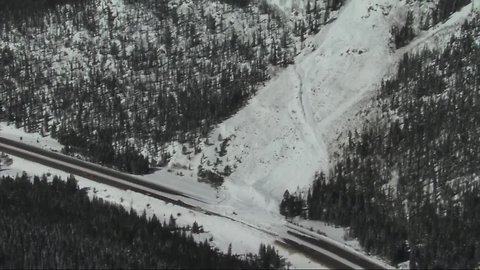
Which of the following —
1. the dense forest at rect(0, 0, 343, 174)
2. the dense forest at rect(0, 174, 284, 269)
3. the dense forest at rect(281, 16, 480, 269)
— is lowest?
the dense forest at rect(0, 174, 284, 269)

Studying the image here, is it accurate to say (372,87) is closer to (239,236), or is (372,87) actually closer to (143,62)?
(239,236)

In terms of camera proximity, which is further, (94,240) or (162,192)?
(162,192)

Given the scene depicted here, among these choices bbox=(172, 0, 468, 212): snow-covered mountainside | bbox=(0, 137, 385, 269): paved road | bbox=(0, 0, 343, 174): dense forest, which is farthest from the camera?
bbox=(0, 0, 343, 174): dense forest

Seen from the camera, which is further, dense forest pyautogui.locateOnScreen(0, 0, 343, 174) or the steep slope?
dense forest pyautogui.locateOnScreen(0, 0, 343, 174)

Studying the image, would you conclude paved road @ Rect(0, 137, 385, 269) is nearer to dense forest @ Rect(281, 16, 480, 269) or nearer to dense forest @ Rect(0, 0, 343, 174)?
dense forest @ Rect(0, 0, 343, 174)

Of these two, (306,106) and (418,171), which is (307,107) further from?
(418,171)

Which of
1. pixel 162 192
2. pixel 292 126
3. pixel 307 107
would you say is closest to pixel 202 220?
pixel 162 192

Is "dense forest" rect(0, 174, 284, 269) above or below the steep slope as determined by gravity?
below

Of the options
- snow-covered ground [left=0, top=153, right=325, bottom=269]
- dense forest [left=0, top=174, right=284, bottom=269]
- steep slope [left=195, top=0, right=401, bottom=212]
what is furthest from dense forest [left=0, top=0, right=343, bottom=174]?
dense forest [left=0, top=174, right=284, bottom=269]
